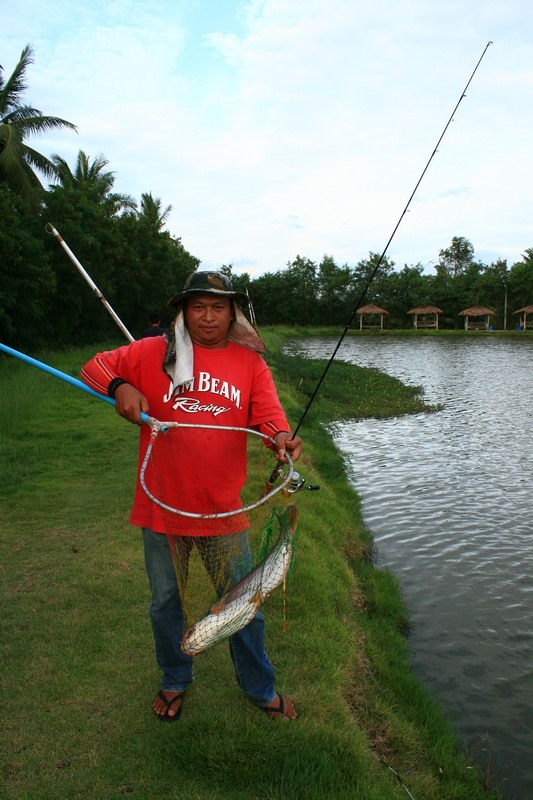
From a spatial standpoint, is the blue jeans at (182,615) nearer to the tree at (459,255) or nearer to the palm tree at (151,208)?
the palm tree at (151,208)

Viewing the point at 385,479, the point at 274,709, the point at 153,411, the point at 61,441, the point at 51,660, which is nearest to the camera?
the point at 153,411

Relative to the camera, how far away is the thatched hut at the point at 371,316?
6888 centimetres

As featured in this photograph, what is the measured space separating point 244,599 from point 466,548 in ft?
19.3

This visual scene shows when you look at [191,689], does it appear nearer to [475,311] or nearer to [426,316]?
[475,311]

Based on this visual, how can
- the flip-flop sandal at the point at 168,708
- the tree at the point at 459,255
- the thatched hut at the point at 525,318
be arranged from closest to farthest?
the flip-flop sandal at the point at 168,708 < the thatched hut at the point at 525,318 < the tree at the point at 459,255

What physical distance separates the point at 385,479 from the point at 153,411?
872cm

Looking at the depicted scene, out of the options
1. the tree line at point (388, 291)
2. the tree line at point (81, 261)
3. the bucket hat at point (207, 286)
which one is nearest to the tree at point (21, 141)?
the tree line at point (81, 261)

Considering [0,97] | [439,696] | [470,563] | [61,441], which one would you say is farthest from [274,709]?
[0,97]

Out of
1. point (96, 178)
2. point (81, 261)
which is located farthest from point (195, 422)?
point (96, 178)

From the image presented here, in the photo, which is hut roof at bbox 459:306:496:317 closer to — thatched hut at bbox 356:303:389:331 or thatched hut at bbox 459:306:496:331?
thatched hut at bbox 459:306:496:331

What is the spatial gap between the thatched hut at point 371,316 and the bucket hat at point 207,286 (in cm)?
6690

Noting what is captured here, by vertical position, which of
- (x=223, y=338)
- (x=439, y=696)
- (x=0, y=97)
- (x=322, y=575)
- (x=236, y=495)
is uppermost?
(x=0, y=97)

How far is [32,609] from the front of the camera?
477 cm

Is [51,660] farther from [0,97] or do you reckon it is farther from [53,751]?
[0,97]
